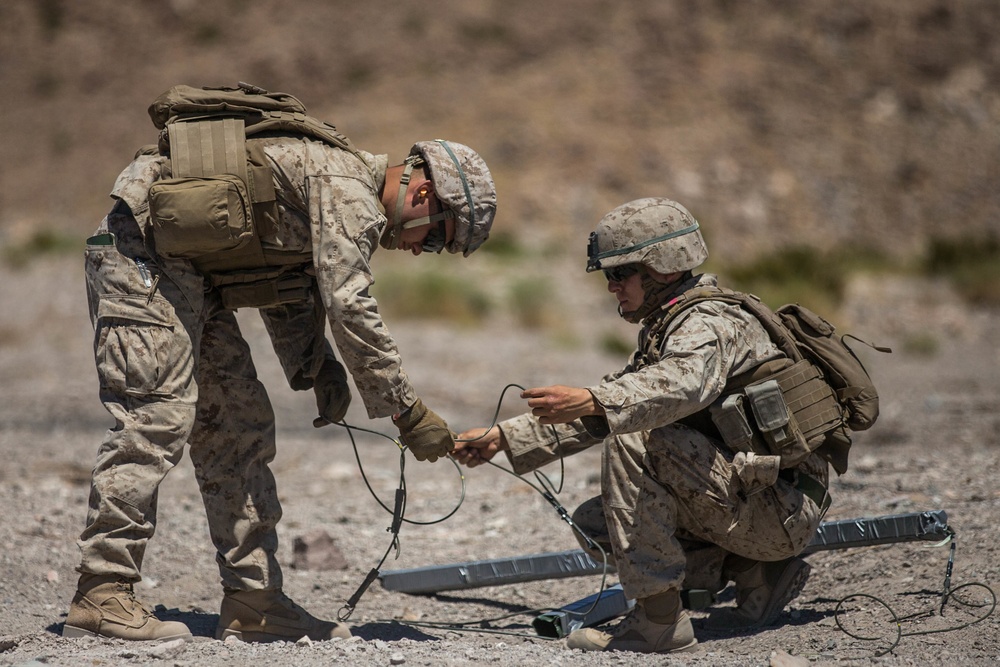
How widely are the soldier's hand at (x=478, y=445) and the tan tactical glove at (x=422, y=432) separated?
284 millimetres

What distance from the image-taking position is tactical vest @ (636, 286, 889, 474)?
3.61 m

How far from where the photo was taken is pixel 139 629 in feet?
11.6

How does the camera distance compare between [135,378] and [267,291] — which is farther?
[267,291]

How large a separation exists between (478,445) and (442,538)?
180cm

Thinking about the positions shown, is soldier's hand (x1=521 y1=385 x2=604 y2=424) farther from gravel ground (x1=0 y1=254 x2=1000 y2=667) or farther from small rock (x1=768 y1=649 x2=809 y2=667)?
small rock (x1=768 y1=649 x2=809 y2=667)

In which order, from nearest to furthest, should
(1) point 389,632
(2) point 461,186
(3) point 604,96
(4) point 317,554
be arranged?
(2) point 461,186 → (1) point 389,632 → (4) point 317,554 → (3) point 604,96

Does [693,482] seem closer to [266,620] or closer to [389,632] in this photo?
[389,632]

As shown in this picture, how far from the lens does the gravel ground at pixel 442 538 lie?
3469 millimetres

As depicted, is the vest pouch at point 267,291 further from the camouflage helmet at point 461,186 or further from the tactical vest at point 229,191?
the camouflage helmet at point 461,186

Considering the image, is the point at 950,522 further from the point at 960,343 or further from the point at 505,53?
the point at 505,53

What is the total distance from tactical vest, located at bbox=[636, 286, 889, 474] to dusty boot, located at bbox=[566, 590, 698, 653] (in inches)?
25.0

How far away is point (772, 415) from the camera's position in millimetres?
3596

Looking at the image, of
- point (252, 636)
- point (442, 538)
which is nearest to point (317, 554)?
point (442, 538)

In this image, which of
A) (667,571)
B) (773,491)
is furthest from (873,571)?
(667,571)
